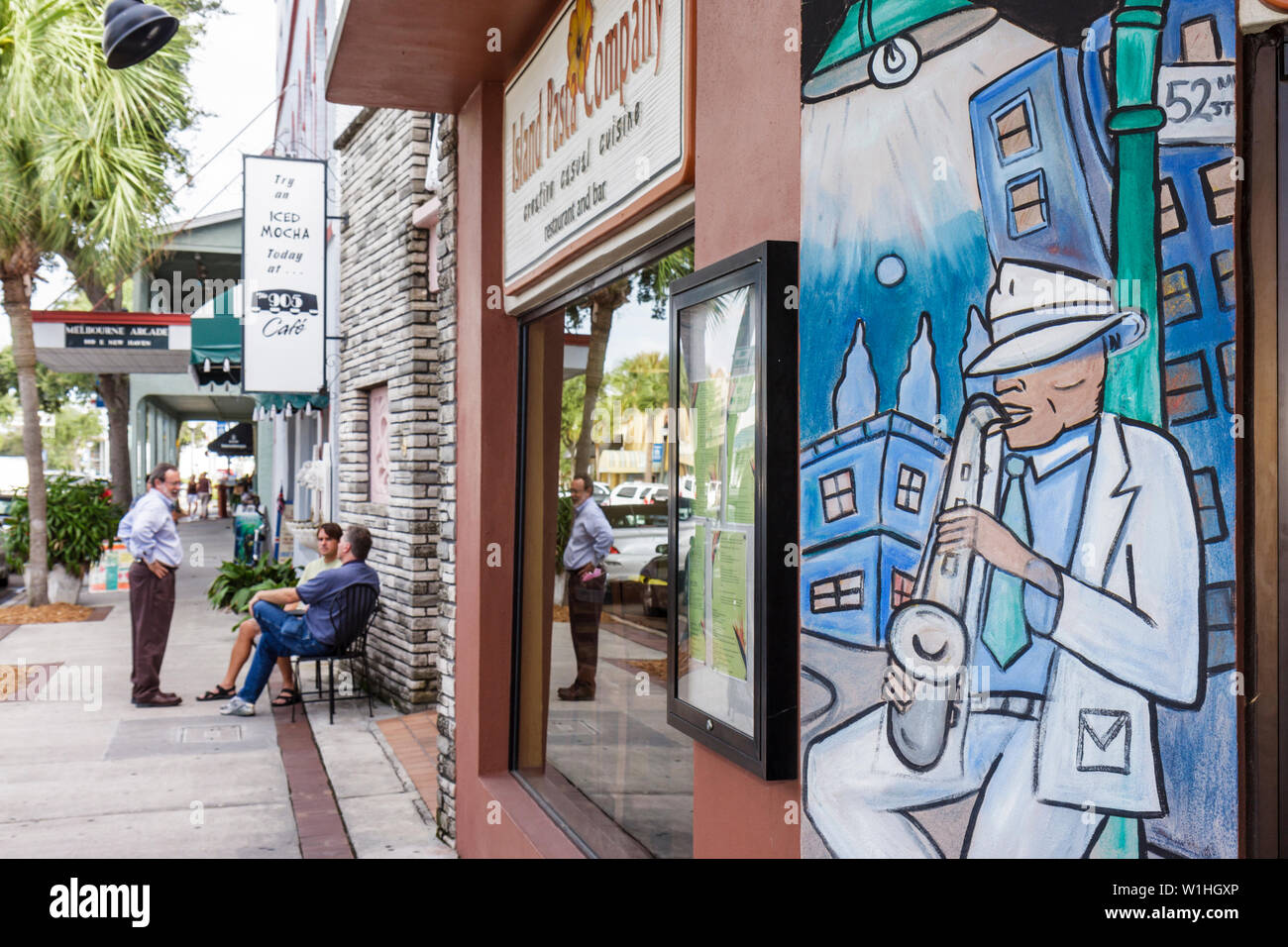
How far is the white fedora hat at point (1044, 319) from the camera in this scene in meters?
1.82

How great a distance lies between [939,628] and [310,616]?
709cm

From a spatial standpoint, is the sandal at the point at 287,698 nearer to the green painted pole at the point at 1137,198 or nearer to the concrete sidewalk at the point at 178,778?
the concrete sidewalk at the point at 178,778

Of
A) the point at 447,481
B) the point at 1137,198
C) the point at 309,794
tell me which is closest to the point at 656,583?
the point at 1137,198

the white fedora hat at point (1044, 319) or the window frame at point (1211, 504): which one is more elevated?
the white fedora hat at point (1044, 319)

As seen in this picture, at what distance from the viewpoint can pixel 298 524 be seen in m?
12.9

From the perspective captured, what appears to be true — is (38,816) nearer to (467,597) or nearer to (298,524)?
(467,597)

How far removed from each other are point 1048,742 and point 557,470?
3.48 metres

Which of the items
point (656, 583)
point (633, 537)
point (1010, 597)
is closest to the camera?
point (1010, 597)

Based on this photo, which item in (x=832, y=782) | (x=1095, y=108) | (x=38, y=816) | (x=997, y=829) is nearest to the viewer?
(x=1095, y=108)

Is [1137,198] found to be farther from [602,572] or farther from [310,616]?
[310,616]

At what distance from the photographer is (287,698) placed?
9.05 meters

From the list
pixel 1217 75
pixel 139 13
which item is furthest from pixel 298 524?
pixel 1217 75

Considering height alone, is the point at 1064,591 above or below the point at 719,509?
below

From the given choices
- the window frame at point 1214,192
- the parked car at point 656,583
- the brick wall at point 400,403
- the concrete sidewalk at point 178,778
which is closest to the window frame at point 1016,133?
the window frame at point 1214,192
